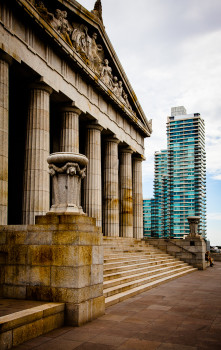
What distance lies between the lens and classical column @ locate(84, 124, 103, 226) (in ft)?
81.9

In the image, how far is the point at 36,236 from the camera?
9.24 meters

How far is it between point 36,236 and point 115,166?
20148 millimetres

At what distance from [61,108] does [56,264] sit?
15.0 meters

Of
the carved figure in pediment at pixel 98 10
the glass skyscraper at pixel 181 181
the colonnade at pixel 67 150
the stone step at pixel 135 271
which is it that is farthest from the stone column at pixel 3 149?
the glass skyscraper at pixel 181 181

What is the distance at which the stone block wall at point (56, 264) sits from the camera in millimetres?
8750

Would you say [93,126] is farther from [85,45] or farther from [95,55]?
[85,45]

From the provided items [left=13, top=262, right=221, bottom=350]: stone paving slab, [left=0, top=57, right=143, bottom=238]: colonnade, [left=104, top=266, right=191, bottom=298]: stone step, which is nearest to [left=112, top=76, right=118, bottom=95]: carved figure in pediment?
[left=0, top=57, right=143, bottom=238]: colonnade

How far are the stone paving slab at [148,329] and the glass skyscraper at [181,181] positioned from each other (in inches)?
5387

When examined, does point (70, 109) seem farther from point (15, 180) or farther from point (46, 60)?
point (15, 180)

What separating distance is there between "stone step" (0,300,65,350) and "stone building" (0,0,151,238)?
758 cm

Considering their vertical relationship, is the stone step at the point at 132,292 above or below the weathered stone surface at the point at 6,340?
below

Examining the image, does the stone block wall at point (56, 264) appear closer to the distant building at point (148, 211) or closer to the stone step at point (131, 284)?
the stone step at point (131, 284)

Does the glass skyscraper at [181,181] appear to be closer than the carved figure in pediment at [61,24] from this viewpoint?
No

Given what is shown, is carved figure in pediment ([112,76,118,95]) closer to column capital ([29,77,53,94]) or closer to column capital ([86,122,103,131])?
column capital ([86,122,103,131])
